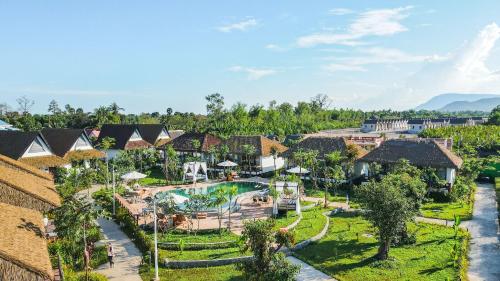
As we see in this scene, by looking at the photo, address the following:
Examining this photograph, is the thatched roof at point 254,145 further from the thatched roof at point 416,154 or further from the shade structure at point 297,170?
the thatched roof at point 416,154

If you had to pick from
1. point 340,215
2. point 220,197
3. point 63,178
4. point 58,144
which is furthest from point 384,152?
point 58,144

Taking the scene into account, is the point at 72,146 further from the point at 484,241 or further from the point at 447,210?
the point at 484,241

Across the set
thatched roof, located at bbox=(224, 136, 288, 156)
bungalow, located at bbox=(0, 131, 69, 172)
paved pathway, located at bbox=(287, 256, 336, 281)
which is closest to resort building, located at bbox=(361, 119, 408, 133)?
thatched roof, located at bbox=(224, 136, 288, 156)

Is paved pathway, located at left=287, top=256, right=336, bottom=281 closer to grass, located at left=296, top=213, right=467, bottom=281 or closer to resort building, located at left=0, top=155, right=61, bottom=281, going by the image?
grass, located at left=296, top=213, right=467, bottom=281

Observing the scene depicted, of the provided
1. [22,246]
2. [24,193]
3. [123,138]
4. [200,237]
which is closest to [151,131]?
[123,138]

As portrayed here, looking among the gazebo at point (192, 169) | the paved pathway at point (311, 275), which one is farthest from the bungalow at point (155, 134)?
the paved pathway at point (311, 275)

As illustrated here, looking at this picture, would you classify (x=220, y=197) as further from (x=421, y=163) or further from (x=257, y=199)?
(x=421, y=163)
